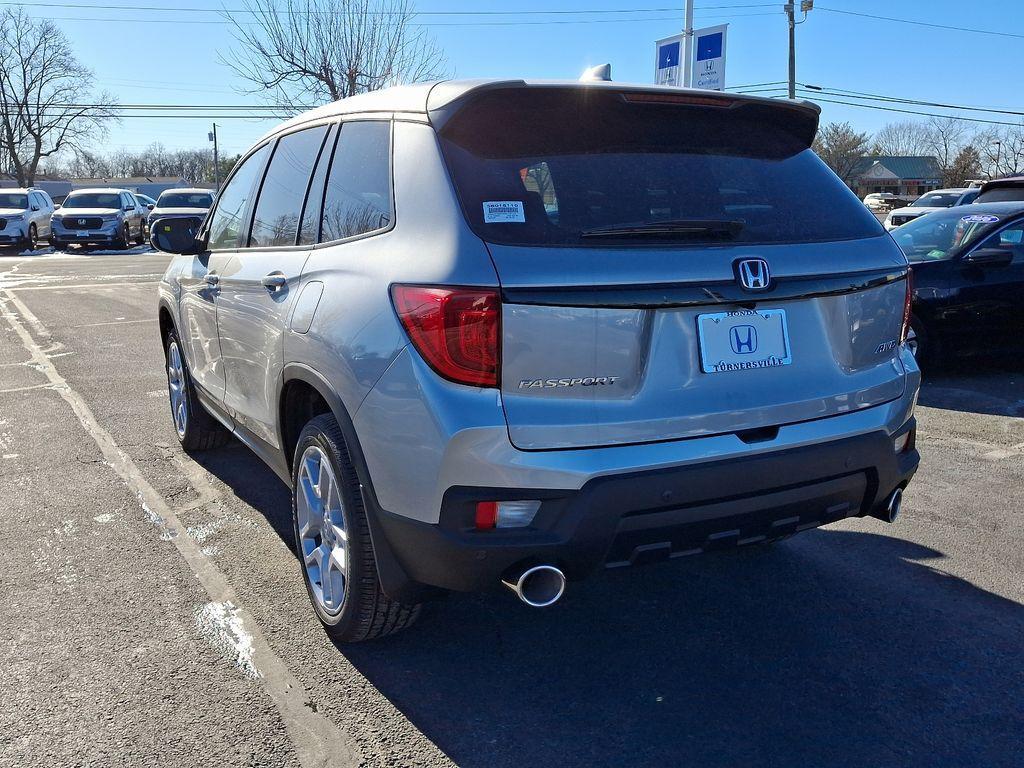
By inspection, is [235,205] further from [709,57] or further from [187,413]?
[709,57]

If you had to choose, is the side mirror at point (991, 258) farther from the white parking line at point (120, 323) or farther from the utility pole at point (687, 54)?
the white parking line at point (120, 323)

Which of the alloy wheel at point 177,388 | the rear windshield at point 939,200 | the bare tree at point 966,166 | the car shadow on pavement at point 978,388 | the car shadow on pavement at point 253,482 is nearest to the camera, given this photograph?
the car shadow on pavement at point 253,482

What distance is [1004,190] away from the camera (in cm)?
1316

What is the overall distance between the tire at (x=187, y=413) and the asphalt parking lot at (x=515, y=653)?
531 millimetres

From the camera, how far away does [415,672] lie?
3053 mm

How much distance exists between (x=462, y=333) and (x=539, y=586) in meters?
0.74

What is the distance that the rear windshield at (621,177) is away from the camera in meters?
2.61

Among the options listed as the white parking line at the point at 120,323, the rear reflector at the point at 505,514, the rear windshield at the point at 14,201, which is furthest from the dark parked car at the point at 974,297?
the rear windshield at the point at 14,201

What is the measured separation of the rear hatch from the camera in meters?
2.48

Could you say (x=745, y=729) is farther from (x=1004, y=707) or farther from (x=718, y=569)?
(x=718, y=569)

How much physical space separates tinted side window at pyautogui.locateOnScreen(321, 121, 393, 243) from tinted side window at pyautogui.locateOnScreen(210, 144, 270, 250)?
108cm

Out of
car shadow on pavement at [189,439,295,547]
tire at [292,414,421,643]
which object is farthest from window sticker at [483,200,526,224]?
car shadow on pavement at [189,439,295,547]

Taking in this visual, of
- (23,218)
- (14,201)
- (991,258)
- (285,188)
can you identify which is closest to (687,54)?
(991,258)

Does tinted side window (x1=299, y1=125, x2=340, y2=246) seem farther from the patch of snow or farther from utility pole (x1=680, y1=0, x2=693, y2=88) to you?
utility pole (x1=680, y1=0, x2=693, y2=88)
